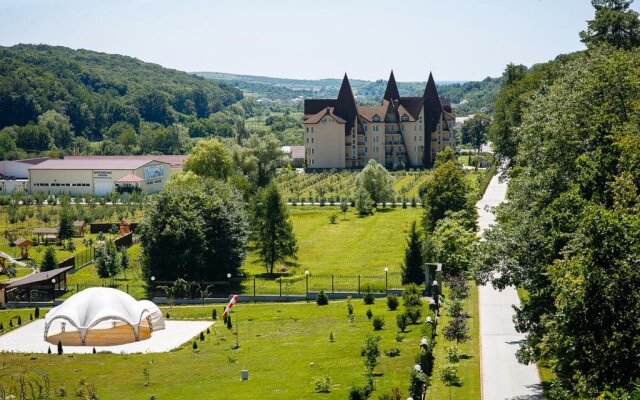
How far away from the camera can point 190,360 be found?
35.2 m

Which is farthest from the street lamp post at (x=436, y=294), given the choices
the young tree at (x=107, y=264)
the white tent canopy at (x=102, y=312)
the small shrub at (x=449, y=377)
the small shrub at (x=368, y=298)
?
the young tree at (x=107, y=264)

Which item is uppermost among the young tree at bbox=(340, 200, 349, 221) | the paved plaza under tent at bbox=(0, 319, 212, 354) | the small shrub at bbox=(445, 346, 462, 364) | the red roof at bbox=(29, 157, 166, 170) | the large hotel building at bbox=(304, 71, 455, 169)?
the large hotel building at bbox=(304, 71, 455, 169)

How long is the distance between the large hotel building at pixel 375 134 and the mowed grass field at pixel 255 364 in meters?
68.8

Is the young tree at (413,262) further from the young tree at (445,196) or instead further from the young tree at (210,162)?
the young tree at (210,162)

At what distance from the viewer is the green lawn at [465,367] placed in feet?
89.9

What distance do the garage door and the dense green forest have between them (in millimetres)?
62022

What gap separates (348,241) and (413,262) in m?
17.3

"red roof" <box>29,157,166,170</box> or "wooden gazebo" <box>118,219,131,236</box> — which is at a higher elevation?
"red roof" <box>29,157,166,170</box>

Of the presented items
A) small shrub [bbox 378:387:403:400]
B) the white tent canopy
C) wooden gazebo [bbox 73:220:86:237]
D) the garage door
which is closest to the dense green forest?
small shrub [bbox 378:387:403:400]

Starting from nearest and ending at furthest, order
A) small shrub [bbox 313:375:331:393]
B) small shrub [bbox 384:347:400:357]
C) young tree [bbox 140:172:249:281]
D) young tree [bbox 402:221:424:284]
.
Result: small shrub [bbox 313:375:331:393]
small shrub [bbox 384:347:400:357]
young tree [bbox 402:221:424:284]
young tree [bbox 140:172:249:281]

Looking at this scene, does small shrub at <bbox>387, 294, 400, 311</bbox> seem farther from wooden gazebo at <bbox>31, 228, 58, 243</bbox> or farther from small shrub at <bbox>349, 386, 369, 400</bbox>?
wooden gazebo at <bbox>31, 228, 58, 243</bbox>

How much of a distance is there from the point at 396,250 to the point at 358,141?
52.7 meters

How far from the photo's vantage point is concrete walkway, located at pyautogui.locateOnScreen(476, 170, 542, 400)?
2716 cm

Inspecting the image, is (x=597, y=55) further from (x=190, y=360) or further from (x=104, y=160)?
(x=104, y=160)
